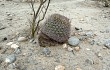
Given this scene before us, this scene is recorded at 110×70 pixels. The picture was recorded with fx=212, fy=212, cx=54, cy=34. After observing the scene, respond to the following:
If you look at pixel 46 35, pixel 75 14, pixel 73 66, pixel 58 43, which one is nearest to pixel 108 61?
pixel 73 66

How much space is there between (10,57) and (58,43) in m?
0.67

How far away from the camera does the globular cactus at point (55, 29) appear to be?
2797mm

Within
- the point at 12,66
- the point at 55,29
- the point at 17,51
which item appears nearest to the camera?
the point at 12,66

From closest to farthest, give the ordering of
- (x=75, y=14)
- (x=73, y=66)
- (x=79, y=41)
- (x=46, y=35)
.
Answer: (x=73, y=66), (x=46, y=35), (x=79, y=41), (x=75, y=14)

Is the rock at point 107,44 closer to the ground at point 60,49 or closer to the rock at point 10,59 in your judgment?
the ground at point 60,49

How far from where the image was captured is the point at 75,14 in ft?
15.9

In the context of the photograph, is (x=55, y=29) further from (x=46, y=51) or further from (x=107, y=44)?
(x=107, y=44)

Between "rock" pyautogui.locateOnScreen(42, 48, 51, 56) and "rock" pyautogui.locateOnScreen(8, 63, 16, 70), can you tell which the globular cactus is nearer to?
"rock" pyautogui.locateOnScreen(42, 48, 51, 56)

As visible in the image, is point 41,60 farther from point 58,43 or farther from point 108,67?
point 108,67

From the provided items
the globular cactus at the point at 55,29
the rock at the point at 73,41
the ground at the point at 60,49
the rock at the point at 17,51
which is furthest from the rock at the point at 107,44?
the rock at the point at 17,51

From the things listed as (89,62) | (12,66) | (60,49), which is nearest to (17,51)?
(12,66)

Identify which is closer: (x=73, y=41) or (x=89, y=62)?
(x=89, y=62)

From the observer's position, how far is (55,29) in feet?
9.16

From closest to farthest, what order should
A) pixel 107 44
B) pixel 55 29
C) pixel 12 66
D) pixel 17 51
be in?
pixel 12 66
pixel 55 29
pixel 17 51
pixel 107 44
